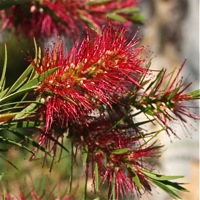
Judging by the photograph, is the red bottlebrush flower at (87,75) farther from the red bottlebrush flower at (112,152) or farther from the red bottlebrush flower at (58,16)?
the red bottlebrush flower at (58,16)

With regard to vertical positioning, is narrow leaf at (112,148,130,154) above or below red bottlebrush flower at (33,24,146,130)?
below

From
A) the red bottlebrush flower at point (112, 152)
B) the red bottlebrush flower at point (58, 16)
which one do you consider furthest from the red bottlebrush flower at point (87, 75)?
the red bottlebrush flower at point (58, 16)

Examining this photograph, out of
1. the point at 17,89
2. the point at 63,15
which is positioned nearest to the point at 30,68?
the point at 17,89

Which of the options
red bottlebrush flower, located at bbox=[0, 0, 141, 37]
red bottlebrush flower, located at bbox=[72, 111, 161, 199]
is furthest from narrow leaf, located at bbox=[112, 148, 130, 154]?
red bottlebrush flower, located at bbox=[0, 0, 141, 37]

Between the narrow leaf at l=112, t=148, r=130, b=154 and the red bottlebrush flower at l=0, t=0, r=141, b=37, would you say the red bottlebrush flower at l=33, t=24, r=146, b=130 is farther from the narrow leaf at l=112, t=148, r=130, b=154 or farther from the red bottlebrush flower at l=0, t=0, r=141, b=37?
the red bottlebrush flower at l=0, t=0, r=141, b=37

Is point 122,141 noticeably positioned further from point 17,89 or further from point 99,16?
point 99,16

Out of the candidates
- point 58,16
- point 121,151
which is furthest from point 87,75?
point 58,16

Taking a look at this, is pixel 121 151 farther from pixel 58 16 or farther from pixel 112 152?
pixel 58 16
